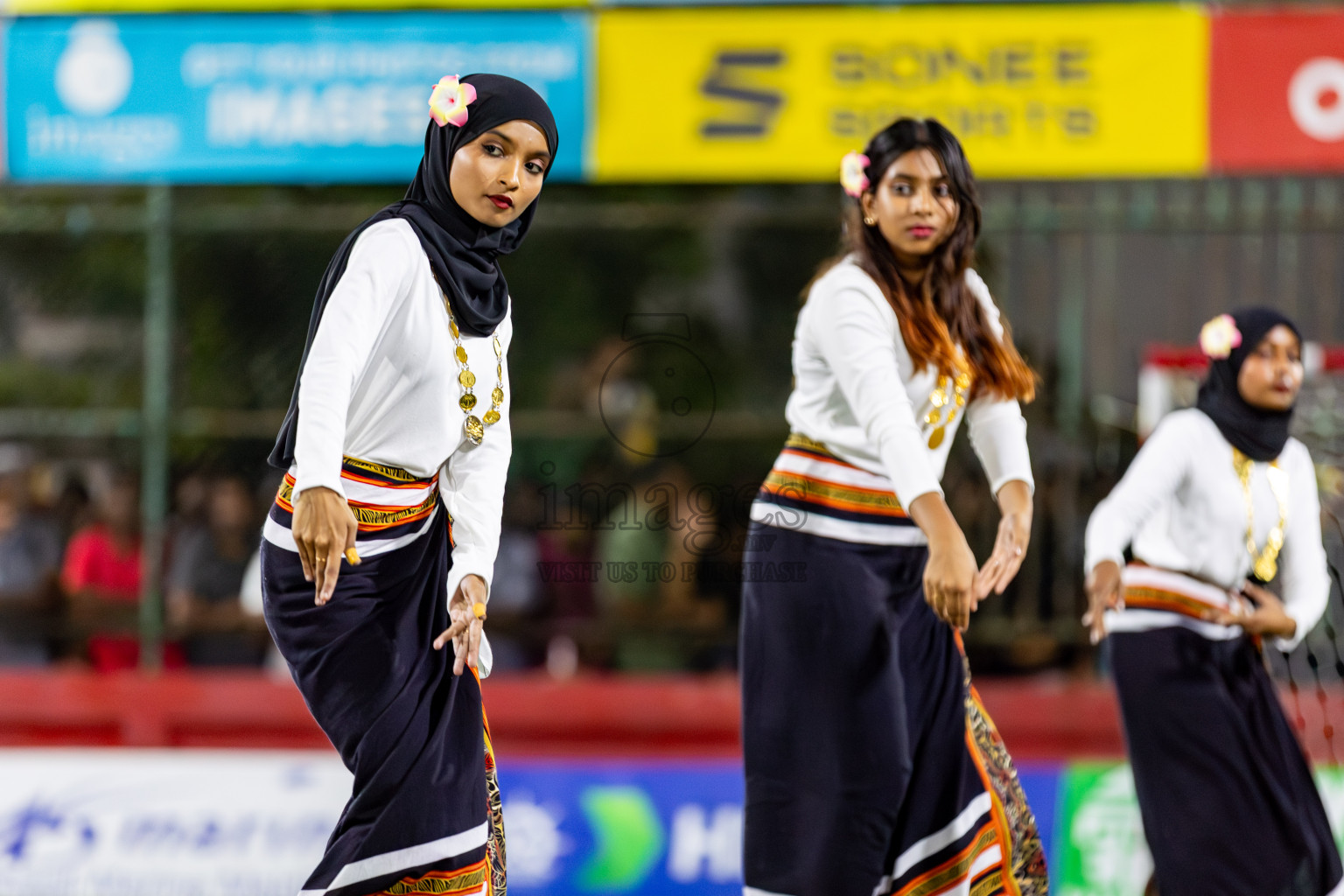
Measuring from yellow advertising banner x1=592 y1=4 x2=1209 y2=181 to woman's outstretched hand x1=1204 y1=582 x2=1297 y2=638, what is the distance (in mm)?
2705

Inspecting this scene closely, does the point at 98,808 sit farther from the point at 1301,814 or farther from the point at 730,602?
the point at 1301,814

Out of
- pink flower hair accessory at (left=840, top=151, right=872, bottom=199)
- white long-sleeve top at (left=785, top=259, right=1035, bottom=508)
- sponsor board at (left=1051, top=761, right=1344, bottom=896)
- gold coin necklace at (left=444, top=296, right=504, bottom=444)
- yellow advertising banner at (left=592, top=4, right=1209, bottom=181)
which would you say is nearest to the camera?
gold coin necklace at (left=444, top=296, right=504, bottom=444)

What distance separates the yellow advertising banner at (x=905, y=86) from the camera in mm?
5867

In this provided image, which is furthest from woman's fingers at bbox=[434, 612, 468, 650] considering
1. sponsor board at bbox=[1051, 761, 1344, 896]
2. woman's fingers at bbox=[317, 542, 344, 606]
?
sponsor board at bbox=[1051, 761, 1344, 896]

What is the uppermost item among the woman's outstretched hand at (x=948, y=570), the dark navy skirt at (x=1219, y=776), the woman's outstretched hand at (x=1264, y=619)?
the woman's outstretched hand at (x=948, y=570)

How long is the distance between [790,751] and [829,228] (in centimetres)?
403

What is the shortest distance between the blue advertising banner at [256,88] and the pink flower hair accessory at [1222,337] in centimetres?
312

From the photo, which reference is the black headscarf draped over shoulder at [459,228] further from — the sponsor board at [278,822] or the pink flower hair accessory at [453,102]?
the sponsor board at [278,822]

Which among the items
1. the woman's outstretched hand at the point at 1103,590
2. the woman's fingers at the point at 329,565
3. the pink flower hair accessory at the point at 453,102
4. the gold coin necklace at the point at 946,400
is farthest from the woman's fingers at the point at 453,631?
the woman's outstretched hand at the point at 1103,590

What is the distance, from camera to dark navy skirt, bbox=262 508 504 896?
243 cm

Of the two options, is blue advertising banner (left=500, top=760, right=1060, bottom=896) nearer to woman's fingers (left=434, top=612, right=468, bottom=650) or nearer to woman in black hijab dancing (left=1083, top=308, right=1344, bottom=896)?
woman in black hijab dancing (left=1083, top=308, right=1344, bottom=896)

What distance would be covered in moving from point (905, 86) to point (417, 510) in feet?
13.1

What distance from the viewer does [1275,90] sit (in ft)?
19.2

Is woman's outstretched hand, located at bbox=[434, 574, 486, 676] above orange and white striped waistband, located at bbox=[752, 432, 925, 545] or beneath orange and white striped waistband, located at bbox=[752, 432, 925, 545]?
beneath
